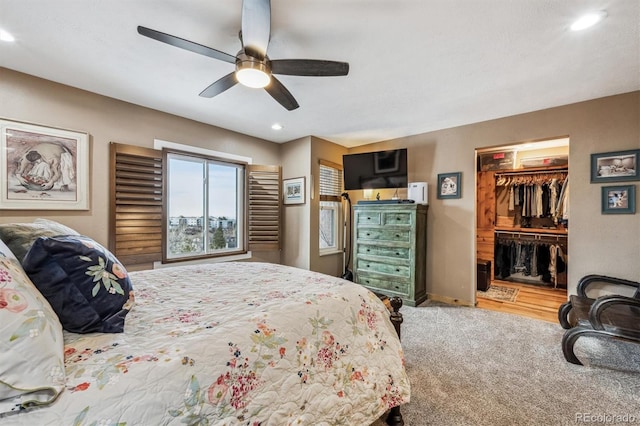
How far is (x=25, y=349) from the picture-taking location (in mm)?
692

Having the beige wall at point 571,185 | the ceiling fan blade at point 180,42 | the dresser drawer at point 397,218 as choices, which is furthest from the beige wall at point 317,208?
the ceiling fan blade at point 180,42

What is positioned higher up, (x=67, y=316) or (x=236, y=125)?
(x=236, y=125)

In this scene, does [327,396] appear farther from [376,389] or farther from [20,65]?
[20,65]

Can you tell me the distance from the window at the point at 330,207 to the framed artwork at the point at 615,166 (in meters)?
3.23

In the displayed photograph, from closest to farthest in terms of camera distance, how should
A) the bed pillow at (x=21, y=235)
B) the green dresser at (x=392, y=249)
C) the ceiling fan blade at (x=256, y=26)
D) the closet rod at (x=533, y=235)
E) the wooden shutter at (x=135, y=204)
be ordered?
the bed pillow at (x=21, y=235), the ceiling fan blade at (x=256, y=26), the wooden shutter at (x=135, y=204), the green dresser at (x=392, y=249), the closet rod at (x=533, y=235)

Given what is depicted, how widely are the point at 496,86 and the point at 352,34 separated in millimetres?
1646

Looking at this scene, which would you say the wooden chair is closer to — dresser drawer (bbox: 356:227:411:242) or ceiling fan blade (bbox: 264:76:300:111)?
dresser drawer (bbox: 356:227:411:242)

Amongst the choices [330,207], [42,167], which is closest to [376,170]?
[330,207]

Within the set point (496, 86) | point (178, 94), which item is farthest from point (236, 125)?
point (496, 86)

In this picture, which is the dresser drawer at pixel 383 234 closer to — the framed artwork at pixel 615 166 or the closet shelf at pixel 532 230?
the framed artwork at pixel 615 166

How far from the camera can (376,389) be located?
54.8 inches

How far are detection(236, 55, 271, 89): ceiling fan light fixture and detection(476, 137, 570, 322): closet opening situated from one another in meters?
3.74

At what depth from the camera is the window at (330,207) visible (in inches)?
175

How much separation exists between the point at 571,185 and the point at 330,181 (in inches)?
123
